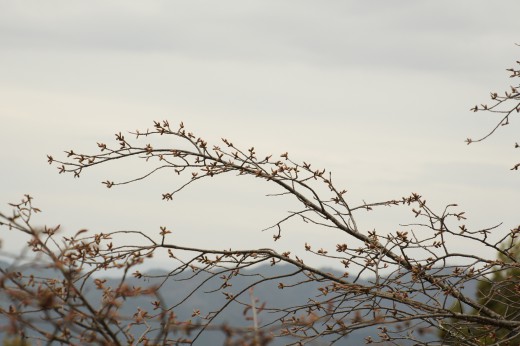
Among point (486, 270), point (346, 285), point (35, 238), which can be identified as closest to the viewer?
point (35, 238)

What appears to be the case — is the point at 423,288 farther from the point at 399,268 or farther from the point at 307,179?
the point at 307,179

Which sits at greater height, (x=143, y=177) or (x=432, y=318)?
(x=143, y=177)

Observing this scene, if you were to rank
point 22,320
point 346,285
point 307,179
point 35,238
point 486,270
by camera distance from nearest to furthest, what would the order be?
point 22,320 < point 35,238 < point 346,285 < point 486,270 < point 307,179

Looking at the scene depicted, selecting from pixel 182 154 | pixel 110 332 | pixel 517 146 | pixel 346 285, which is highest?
pixel 182 154

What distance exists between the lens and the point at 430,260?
6141mm

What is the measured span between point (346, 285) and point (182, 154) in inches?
73.3

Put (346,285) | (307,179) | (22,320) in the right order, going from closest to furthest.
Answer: (22,320) < (346,285) < (307,179)

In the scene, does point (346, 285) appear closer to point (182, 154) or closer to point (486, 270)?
point (486, 270)

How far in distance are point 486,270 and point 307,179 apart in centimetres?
168

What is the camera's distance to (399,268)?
604 centimetres

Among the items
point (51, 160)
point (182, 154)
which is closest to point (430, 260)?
point (182, 154)

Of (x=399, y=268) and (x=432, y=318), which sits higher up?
(x=399, y=268)

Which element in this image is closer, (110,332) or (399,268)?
(110,332)

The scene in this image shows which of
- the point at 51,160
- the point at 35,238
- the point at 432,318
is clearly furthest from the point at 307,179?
the point at 35,238
